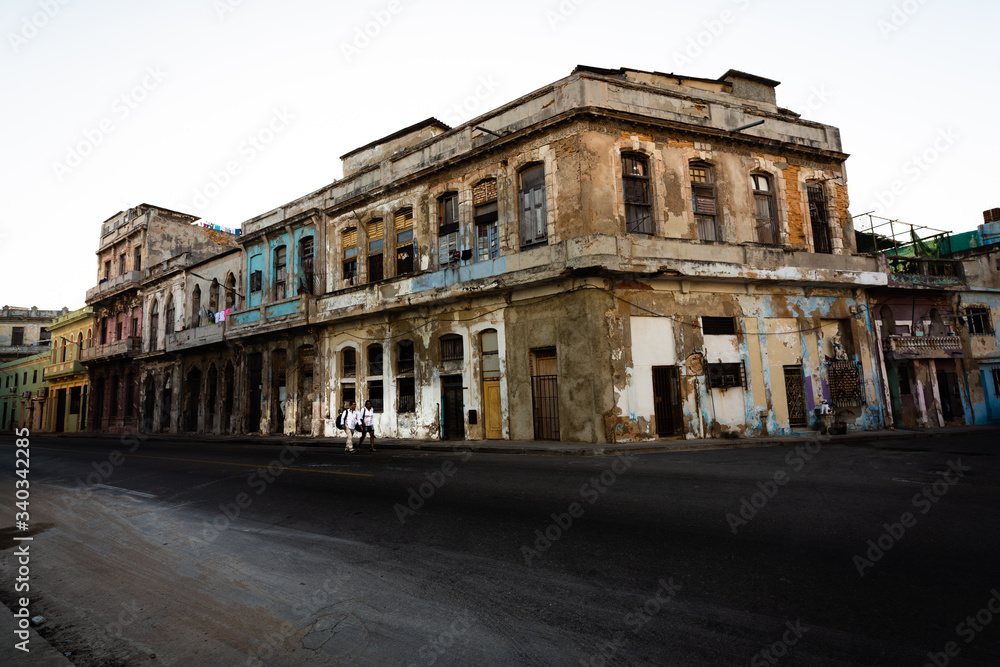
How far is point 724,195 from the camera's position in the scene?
1709 centimetres

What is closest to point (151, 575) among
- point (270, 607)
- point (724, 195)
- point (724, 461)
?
point (270, 607)

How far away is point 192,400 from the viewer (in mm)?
29344

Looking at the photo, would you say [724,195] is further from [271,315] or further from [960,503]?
[271,315]

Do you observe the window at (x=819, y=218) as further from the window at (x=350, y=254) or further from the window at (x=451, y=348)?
the window at (x=350, y=254)

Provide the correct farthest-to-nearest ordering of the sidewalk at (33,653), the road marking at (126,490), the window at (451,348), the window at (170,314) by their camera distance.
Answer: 1. the window at (170,314)
2. the window at (451,348)
3. the road marking at (126,490)
4. the sidewalk at (33,653)

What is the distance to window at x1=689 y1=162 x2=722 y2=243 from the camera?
16.9m

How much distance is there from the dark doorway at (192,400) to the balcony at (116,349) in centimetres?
663

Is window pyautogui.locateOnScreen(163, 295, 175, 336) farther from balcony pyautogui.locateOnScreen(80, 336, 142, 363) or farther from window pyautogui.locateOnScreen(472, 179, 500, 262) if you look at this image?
window pyautogui.locateOnScreen(472, 179, 500, 262)

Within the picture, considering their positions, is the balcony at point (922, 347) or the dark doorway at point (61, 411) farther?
the dark doorway at point (61, 411)

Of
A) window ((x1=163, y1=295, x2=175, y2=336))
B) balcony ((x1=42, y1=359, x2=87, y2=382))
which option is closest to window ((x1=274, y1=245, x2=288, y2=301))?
window ((x1=163, y1=295, x2=175, y2=336))

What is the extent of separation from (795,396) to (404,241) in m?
15.1

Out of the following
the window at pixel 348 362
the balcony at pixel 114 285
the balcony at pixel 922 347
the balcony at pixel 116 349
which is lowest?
the balcony at pixel 922 347

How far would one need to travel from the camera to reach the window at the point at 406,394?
19145 mm

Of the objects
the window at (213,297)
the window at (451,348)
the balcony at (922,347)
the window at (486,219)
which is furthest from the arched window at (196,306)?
the balcony at (922,347)
